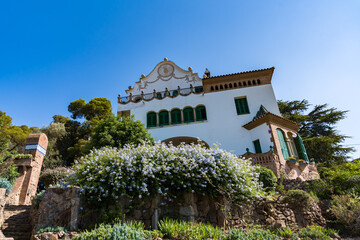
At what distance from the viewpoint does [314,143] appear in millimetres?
19344

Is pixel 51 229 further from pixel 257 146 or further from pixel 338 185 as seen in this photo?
pixel 257 146

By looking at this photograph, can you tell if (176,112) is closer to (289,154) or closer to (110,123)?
(110,123)

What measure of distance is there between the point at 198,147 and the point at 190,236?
3.50 meters

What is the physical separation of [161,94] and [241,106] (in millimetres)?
7467

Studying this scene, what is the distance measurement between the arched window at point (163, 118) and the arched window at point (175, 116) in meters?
0.46

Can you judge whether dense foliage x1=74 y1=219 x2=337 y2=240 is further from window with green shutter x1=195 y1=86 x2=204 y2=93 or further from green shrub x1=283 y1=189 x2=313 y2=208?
window with green shutter x1=195 y1=86 x2=204 y2=93

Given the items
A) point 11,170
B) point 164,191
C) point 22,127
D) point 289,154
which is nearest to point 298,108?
point 289,154

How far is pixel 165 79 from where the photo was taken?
22.7 meters

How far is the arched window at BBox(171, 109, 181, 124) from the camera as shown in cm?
2000

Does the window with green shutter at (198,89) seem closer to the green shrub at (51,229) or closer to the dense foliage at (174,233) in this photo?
the dense foliage at (174,233)

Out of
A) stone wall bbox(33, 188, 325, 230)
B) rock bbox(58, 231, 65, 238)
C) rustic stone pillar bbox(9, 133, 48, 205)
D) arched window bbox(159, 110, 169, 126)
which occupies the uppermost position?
arched window bbox(159, 110, 169, 126)

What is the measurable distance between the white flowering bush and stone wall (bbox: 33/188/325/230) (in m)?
0.32

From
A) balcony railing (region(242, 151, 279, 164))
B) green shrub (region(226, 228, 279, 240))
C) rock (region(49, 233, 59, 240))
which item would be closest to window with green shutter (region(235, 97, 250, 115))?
balcony railing (region(242, 151, 279, 164))

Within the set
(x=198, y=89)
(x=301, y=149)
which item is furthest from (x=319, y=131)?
(x=198, y=89)
